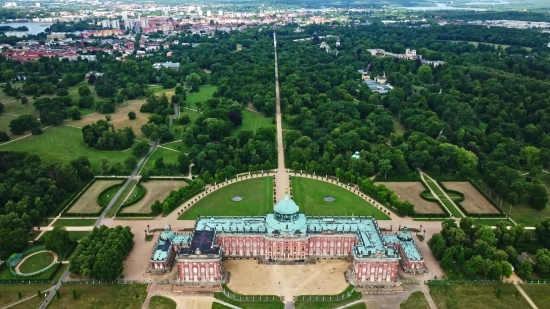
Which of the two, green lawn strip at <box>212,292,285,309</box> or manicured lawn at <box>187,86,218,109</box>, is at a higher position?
manicured lawn at <box>187,86,218,109</box>

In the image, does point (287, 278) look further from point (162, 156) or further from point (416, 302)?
point (162, 156)

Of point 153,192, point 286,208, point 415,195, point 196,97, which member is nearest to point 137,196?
point 153,192

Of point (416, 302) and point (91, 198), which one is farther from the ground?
point (91, 198)

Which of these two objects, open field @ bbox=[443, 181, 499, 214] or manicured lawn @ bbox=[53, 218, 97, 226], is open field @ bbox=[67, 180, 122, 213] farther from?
open field @ bbox=[443, 181, 499, 214]

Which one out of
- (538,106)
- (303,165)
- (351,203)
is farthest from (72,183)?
(538,106)

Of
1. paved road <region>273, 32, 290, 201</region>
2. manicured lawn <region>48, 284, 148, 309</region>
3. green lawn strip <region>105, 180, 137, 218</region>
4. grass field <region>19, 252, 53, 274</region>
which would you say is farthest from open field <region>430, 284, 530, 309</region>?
grass field <region>19, 252, 53, 274</region>

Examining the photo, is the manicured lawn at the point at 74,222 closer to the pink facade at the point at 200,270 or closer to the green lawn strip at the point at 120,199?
the green lawn strip at the point at 120,199
